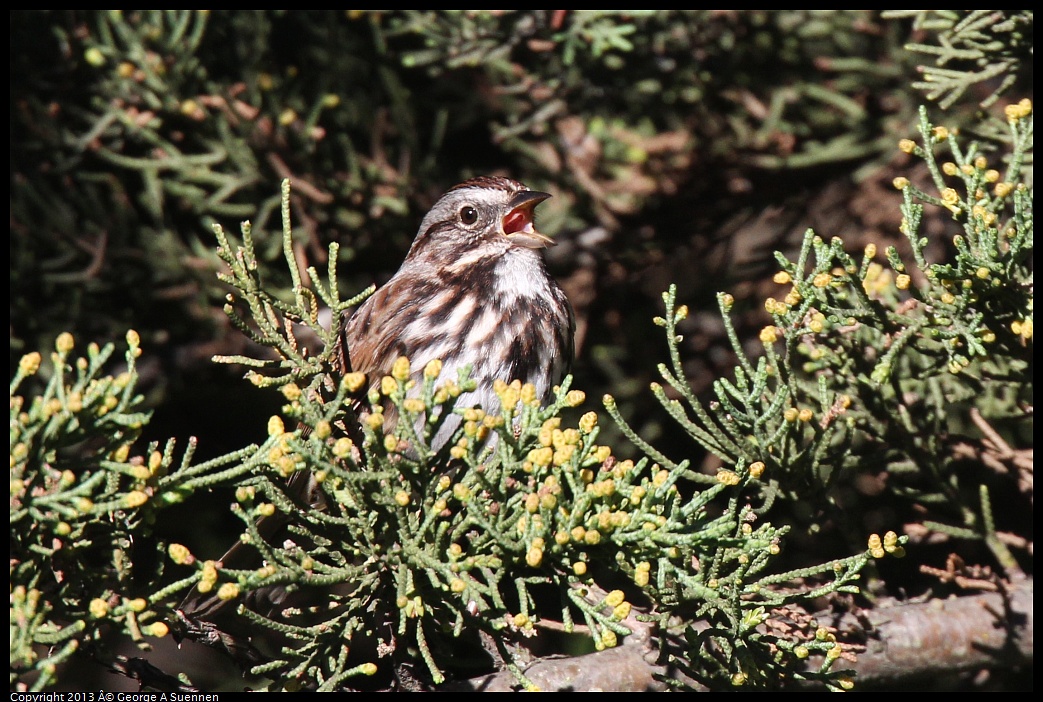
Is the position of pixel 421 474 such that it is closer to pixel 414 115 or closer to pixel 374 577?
pixel 374 577

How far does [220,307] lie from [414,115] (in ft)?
3.55

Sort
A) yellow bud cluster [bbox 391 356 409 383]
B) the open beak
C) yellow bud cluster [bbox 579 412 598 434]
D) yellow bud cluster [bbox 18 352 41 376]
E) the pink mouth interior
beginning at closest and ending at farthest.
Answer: yellow bud cluster [bbox 18 352 41 376] → yellow bud cluster [bbox 391 356 409 383] → yellow bud cluster [bbox 579 412 598 434] → the open beak → the pink mouth interior

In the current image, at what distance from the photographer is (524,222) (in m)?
3.38

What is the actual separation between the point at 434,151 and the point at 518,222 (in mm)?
705

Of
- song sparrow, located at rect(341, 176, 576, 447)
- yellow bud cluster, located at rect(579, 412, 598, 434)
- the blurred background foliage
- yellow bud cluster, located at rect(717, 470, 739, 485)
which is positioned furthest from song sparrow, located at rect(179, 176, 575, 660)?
yellow bud cluster, located at rect(717, 470, 739, 485)

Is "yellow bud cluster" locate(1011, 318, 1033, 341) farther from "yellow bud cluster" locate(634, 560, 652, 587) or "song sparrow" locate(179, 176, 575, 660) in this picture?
"song sparrow" locate(179, 176, 575, 660)

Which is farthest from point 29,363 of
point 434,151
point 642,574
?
point 434,151

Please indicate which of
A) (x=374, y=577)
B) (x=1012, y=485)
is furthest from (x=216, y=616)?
(x=1012, y=485)

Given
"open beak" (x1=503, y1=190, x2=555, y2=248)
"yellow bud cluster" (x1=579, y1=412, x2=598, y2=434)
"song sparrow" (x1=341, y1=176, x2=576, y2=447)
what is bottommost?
"yellow bud cluster" (x1=579, y1=412, x2=598, y2=434)

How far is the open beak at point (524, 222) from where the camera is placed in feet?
10.2

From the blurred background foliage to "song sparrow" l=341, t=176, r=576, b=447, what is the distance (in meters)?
0.56

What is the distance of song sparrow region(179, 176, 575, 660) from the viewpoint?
2826mm

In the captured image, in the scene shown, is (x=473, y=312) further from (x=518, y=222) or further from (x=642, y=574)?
(x=642, y=574)

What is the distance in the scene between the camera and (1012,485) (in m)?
3.50
